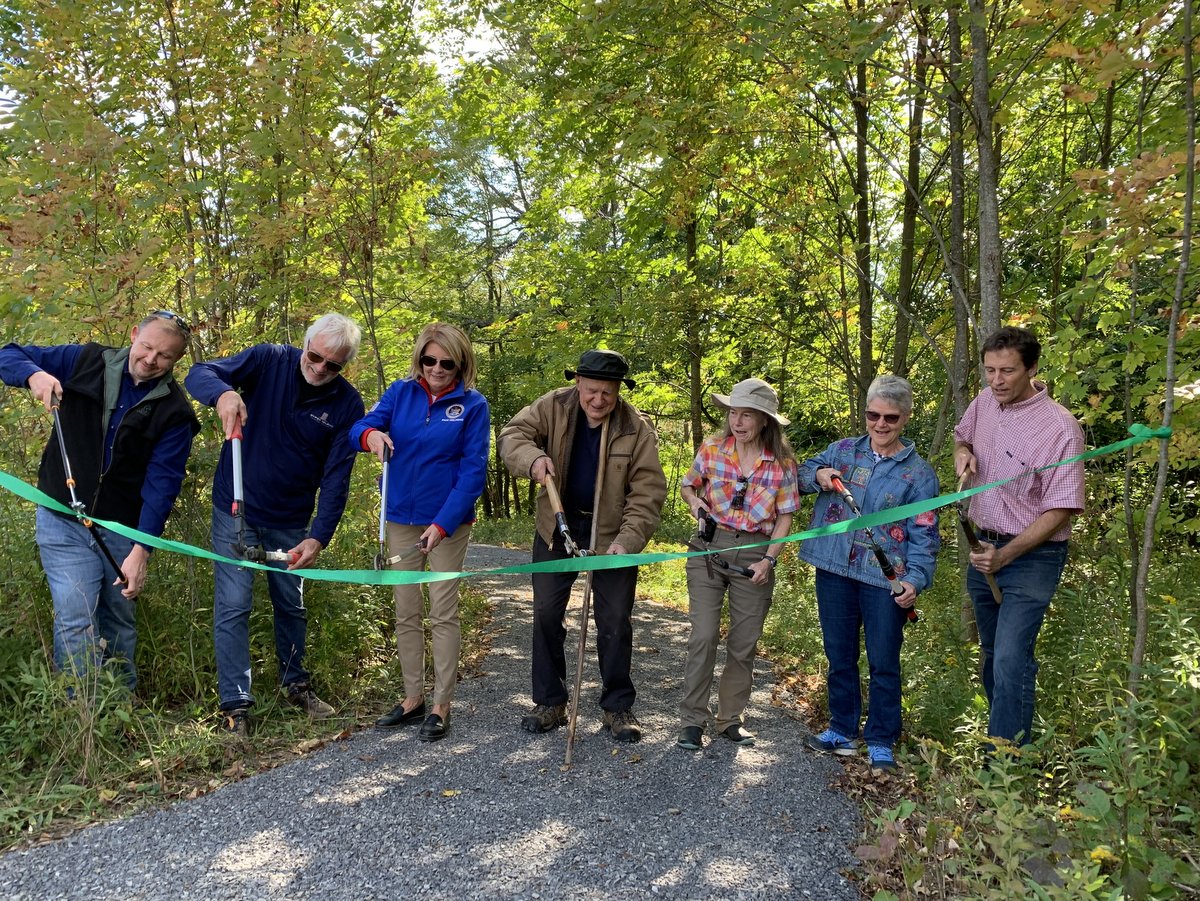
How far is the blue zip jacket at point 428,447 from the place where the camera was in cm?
455

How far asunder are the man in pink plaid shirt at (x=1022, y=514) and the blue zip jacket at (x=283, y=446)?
339cm

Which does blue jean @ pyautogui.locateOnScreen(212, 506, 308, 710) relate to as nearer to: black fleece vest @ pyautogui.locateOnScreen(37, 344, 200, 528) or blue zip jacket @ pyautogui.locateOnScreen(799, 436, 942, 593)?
black fleece vest @ pyautogui.locateOnScreen(37, 344, 200, 528)

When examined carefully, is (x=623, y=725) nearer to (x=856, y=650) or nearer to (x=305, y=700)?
(x=856, y=650)

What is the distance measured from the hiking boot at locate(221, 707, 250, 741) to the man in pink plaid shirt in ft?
12.2

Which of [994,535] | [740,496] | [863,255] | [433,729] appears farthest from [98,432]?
[863,255]

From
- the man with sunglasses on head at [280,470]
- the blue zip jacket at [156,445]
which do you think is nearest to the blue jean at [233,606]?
the man with sunglasses on head at [280,470]

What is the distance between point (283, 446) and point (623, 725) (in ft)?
8.11

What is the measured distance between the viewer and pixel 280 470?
4.50 m

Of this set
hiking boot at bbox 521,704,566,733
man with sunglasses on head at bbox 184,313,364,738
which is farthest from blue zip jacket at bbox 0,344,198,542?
hiking boot at bbox 521,704,566,733

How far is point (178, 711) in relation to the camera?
4.47 meters

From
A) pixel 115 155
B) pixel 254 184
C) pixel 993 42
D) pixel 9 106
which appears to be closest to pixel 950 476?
pixel 993 42

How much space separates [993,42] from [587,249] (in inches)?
289

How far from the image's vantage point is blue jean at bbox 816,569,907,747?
4320 mm

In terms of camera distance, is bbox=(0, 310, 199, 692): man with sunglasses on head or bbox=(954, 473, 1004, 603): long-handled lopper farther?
bbox=(0, 310, 199, 692): man with sunglasses on head
